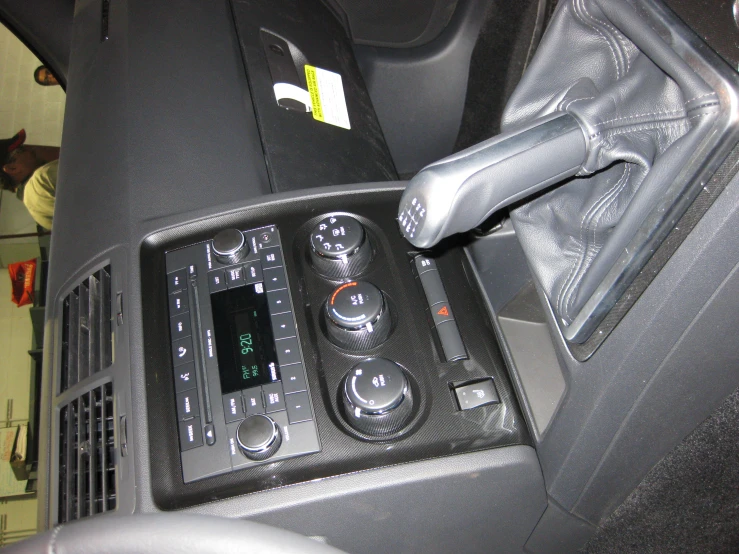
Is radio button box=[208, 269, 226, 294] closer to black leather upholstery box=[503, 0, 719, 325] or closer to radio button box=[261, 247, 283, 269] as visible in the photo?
radio button box=[261, 247, 283, 269]

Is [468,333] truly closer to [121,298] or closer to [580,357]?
[580,357]

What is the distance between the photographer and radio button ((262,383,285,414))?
640 millimetres

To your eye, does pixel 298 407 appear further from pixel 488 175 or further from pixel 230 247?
pixel 488 175

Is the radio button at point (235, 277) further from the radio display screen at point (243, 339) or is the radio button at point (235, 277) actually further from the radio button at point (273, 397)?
the radio button at point (273, 397)

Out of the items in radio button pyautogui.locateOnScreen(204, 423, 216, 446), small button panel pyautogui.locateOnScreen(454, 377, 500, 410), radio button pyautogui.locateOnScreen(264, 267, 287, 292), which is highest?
radio button pyautogui.locateOnScreen(264, 267, 287, 292)

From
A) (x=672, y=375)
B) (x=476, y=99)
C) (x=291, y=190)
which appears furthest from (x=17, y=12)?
(x=672, y=375)

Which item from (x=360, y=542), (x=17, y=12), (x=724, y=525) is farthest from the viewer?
(x=17, y=12)

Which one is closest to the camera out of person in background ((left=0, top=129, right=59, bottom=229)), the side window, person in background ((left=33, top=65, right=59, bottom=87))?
the side window

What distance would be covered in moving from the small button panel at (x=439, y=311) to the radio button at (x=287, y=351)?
0.15 metres

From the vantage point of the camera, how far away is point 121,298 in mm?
712

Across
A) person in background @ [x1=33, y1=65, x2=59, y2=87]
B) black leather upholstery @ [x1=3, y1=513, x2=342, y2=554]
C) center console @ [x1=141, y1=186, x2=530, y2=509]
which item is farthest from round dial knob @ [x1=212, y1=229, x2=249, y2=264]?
person in background @ [x1=33, y1=65, x2=59, y2=87]

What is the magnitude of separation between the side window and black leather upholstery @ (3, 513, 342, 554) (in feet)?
1.95

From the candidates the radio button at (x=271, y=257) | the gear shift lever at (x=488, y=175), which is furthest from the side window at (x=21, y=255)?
the gear shift lever at (x=488, y=175)

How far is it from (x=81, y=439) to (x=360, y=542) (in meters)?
0.30
